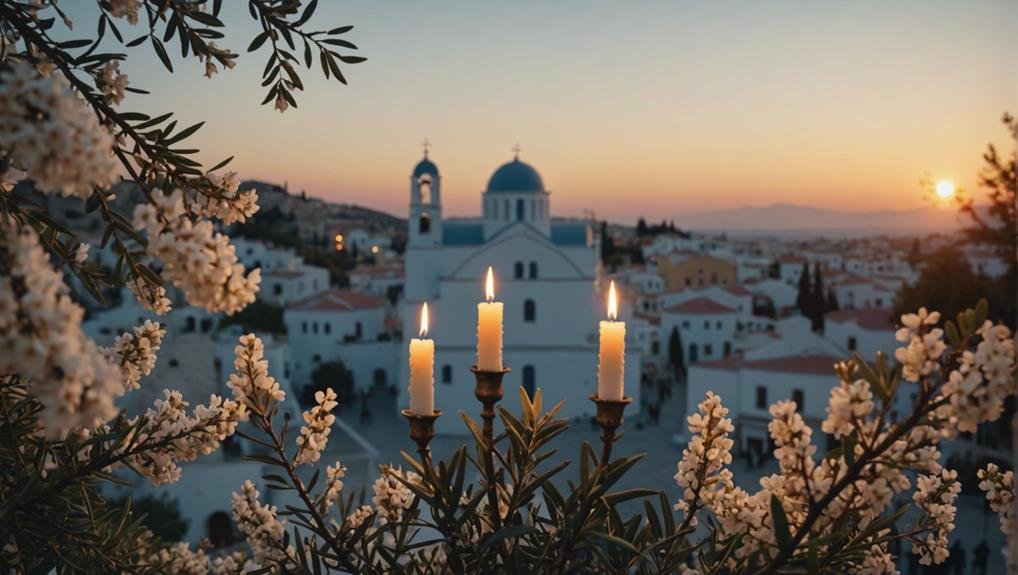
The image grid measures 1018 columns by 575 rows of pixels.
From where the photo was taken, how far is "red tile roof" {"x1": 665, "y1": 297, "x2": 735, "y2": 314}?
2161 cm

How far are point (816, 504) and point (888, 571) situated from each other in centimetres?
31


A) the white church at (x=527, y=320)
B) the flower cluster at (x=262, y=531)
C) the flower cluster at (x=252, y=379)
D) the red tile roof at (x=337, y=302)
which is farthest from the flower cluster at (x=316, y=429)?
the red tile roof at (x=337, y=302)

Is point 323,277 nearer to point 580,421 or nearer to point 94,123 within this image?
point 580,421

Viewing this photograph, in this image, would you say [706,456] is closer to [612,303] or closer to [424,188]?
[612,303]

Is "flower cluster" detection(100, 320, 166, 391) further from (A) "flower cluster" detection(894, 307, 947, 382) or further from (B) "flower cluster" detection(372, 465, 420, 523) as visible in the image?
(A) "flower cluster" detection(894, 307, 947, 382)

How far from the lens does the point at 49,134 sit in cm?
81

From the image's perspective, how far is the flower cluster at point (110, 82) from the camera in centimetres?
139

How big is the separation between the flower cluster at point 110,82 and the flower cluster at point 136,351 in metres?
0.38

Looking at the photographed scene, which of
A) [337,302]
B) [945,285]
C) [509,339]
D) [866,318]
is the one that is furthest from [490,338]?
[337,302]

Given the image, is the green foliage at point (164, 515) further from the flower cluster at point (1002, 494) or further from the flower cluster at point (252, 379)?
the flower cluster at point (1002, 494)

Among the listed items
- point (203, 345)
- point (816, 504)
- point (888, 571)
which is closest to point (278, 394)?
point (816, 504)

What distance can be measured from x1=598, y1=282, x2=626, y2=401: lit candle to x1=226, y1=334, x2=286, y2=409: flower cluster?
507 mm

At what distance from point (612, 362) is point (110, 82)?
3.04 ft

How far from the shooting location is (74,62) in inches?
54.0
